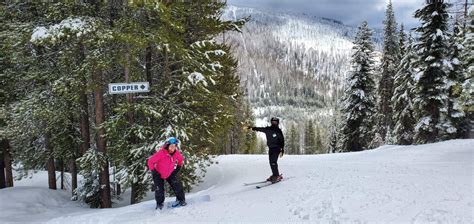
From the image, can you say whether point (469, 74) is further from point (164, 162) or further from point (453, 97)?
point (164, 162)

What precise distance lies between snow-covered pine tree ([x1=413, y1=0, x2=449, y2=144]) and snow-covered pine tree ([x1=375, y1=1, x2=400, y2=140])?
11477 millimetres

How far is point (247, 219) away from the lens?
770cm

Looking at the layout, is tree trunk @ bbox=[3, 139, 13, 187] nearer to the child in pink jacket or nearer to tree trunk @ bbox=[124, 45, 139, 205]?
tree trunk @ bbox=[124, 45, 139, 205]

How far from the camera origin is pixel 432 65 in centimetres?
2520

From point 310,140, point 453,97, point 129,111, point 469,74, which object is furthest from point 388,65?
point 310,140

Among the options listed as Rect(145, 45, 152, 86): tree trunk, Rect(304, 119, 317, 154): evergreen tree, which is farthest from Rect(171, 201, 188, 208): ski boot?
Rect(304, 119, 317, 154): evergreen tree

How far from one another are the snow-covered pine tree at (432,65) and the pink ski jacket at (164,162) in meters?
21.8

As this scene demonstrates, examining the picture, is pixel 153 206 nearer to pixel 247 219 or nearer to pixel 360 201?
pixel 247 219

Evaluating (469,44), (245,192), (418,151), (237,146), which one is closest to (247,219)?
(245,192)

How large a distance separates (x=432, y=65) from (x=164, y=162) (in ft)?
73.1

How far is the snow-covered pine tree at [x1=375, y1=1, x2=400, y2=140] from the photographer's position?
1490 inches

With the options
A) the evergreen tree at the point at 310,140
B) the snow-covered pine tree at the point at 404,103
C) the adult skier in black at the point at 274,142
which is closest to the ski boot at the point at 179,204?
the adult skier in black at the point at 274,142

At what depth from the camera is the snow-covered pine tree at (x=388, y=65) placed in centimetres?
3784

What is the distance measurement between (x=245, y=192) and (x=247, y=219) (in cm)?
308
